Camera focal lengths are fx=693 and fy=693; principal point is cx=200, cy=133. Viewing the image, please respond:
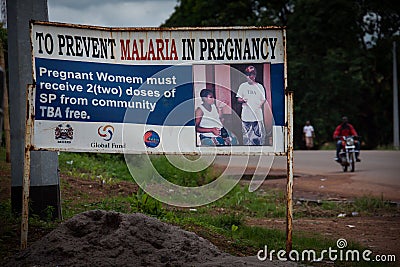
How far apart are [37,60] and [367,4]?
36052mm

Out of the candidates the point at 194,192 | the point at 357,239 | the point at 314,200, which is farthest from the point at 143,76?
the point at 314,200

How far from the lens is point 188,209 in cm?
1090

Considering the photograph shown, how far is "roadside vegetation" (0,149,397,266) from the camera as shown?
7523 mm

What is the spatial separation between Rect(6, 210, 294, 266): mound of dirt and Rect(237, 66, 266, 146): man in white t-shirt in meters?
1.11

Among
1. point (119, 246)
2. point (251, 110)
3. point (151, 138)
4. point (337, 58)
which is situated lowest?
point (119, 246)

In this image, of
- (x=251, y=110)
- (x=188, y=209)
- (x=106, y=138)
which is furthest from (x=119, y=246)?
(x=188, y=209)

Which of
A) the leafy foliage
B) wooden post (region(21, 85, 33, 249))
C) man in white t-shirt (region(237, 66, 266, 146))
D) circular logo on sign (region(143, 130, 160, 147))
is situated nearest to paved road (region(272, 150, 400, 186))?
man in white t-shirt (region(237, 66, 266, 146))

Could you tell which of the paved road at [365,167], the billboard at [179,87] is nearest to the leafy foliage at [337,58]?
the paved road at [365,167]

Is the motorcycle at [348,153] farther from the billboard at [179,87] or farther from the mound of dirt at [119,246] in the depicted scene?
the mound of dirt at [119,246]

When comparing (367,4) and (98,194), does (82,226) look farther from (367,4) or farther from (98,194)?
(367,4)

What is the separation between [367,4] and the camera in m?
40.1

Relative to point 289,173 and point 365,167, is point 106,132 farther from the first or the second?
point 365,167

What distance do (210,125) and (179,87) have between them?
1.56 ft

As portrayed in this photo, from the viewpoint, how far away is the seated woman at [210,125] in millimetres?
6637
